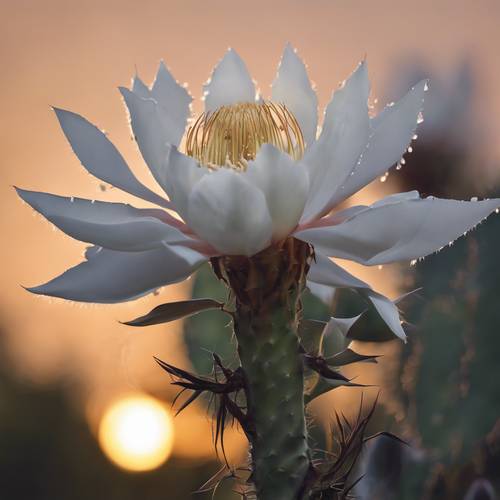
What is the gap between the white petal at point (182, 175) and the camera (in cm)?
75

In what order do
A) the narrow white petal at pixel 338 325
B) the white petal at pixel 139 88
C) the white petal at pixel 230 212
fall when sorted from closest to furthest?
1. the white petal at pixel 230 212
2. the narrow white petal at pixel 338 325
3. the white petal at pixel 139 88

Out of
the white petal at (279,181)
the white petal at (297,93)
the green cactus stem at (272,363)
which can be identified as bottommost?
the green cactus stem at (272,363)

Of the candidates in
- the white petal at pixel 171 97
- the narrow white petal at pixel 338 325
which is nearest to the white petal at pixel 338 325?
the narrow white petal at pixel 338 325

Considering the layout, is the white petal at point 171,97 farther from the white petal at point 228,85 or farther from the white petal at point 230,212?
the white petal at point 230,212

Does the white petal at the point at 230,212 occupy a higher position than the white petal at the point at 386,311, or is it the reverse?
the white petal at the point at 230,212

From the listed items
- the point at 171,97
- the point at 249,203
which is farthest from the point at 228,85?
the point at 249,203

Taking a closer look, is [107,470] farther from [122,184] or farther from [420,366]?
[122,184]

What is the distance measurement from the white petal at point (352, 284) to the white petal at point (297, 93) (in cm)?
14

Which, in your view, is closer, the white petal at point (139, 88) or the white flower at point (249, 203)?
the white flower at point (249, 203)

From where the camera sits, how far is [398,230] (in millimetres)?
719

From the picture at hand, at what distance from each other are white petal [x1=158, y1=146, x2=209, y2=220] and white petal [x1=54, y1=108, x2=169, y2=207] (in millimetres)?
75

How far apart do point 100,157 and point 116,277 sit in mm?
132

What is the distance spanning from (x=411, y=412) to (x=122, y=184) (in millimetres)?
1071

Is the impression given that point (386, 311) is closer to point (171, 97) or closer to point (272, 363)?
point (272, 363)
